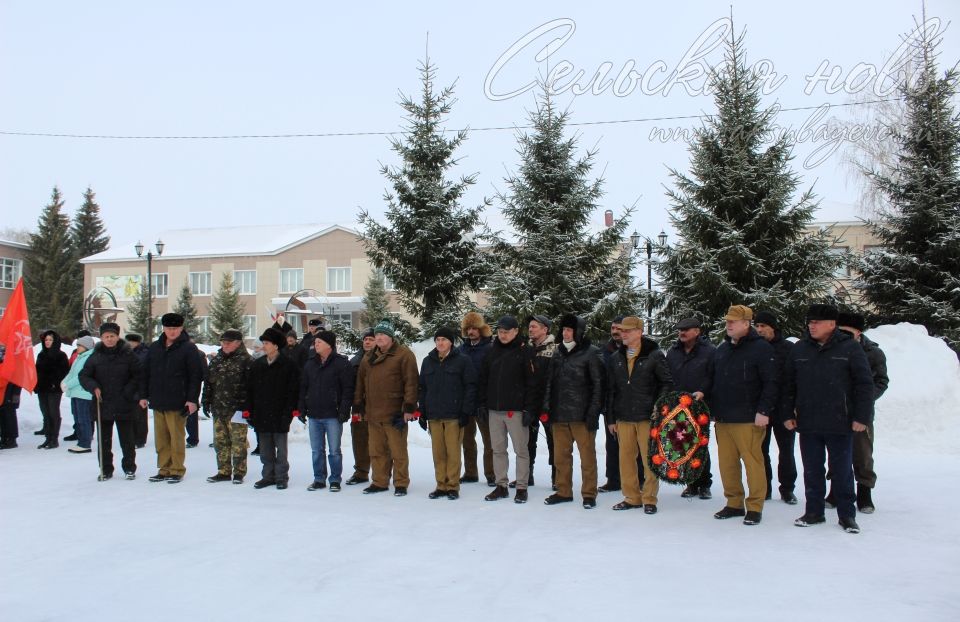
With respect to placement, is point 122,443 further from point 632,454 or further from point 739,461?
point 739,461

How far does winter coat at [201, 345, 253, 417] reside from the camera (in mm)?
10422

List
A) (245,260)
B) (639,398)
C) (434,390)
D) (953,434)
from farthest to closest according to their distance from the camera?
1. (245,260)
2. (953,434)
3. (434,390)
4. (639,398)

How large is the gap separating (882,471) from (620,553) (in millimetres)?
6089

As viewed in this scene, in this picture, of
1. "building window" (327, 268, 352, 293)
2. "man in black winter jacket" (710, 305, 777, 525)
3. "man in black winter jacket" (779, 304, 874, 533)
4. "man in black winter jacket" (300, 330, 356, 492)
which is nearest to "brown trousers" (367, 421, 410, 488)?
"man in black winter jacket" (300, 330, 356, 492)

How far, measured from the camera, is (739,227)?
55.6 feet

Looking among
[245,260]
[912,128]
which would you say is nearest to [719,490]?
[912,128]

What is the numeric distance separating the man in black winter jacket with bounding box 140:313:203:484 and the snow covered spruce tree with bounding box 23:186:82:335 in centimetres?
6110

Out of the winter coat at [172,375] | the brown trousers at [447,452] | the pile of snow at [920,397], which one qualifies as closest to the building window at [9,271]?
Answer: the winter coat at [172,375]

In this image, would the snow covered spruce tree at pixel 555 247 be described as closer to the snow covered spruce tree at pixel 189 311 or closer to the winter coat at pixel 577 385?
the winter coat at pixel 577 385

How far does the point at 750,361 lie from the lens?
777cm

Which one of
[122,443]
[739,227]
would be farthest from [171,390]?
[739,227]

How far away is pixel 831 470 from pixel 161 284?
189 ft

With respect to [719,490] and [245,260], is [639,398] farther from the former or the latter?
[245,260]

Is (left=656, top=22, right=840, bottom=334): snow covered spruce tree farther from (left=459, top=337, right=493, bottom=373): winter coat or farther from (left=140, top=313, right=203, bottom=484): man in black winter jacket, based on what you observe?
(left=140, top=313, right=203, bottom=484): man in black winter jacket
